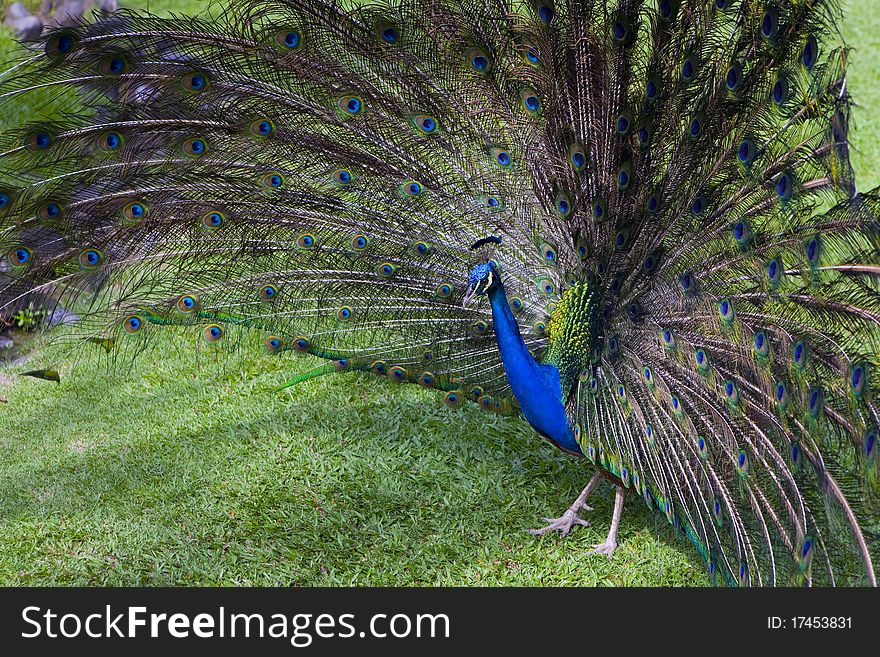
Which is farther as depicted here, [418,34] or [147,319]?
[147,319]

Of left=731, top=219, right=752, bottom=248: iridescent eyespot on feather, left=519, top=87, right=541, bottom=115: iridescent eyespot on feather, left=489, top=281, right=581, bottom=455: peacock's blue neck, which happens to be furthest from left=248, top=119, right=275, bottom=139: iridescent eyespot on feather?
left=731, top=219, right=752, bottom=248: iridescent eyespot on feather

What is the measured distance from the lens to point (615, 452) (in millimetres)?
3705

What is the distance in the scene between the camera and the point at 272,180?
13.5 ft

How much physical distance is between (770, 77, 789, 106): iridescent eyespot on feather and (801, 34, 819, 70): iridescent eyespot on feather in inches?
5.3

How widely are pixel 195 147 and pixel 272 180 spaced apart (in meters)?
0.40

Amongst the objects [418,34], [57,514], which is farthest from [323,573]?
[418,34]

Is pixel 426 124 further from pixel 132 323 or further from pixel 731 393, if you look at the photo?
pixel 731 393

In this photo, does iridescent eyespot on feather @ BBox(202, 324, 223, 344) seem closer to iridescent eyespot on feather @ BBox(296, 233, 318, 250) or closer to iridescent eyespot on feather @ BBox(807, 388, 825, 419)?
iridescent eyespot on feather @ BBox(296, 233, 318, 250)

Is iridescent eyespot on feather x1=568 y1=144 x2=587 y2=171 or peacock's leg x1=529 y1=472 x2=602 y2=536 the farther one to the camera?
peacock's leg x1=529 y1=472 x2=602 y2=536

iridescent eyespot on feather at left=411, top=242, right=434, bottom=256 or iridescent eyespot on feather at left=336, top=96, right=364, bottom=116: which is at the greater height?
iridescent eyespot on feather at left=336, top=96, right=364, bottom=116

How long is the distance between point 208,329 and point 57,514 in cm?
164

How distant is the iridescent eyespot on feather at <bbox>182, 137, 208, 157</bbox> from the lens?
389 centimetres

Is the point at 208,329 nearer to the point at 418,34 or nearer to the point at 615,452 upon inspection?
the point at 418,34

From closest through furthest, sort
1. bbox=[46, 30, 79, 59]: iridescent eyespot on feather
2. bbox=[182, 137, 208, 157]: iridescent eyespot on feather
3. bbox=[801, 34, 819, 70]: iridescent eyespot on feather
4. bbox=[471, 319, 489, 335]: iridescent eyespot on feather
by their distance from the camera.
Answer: bbox=[801, 34, 819, 70]: iridescent eyespot on feather < bbox=[46, 30, 79, 59]: iridescent eyespot on feather < bbox=[182, 137, 208, 157]: iridescent eyespot on feather < bbox=[471, 319, 489, 335]: iridescent eyespot on feather
